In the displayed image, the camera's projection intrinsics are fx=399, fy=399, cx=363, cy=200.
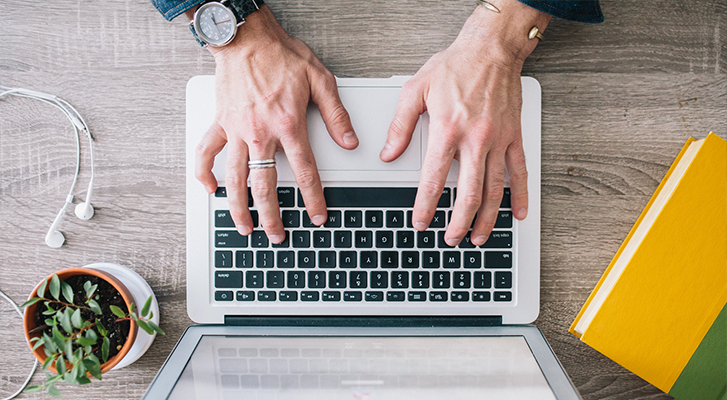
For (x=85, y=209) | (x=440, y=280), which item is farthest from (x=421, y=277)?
(x=85, y=209)

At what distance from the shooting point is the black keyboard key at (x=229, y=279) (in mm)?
693

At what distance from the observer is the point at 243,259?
0.69 meters

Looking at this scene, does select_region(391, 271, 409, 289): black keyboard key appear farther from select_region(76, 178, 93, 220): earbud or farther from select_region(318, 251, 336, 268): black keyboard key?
select_region(76, 178, 93, 220): earbud

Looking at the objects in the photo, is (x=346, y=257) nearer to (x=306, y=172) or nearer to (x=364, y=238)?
(x=364, y=238)

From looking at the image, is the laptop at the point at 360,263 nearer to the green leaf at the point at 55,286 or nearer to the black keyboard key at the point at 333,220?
the black keyboard key at the point at 333,220

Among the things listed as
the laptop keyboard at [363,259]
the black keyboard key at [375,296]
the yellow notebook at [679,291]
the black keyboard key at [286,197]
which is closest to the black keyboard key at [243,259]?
the laptop keyboard at [363,259]

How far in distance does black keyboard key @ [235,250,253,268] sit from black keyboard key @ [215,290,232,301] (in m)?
0.05

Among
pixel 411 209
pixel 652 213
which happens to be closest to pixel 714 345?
A: pixel 652 213

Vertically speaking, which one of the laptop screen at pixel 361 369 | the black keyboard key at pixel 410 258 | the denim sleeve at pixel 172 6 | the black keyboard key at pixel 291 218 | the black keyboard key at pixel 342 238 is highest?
the denim sleeve at pixel 172 6

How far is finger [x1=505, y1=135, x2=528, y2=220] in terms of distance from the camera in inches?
26.5

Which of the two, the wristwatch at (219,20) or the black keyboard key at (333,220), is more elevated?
the wristwatch at (219,20)

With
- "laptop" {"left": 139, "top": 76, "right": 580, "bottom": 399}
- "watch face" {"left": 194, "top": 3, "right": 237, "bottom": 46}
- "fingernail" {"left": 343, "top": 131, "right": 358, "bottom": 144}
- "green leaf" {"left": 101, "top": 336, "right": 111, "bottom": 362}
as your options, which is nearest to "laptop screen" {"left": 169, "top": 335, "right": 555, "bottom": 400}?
"laptop" {"left": 139, "top": 76, "right": 580, "bottom": 399}

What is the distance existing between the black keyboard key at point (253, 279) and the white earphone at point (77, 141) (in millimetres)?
323

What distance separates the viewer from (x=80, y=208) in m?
0.73
